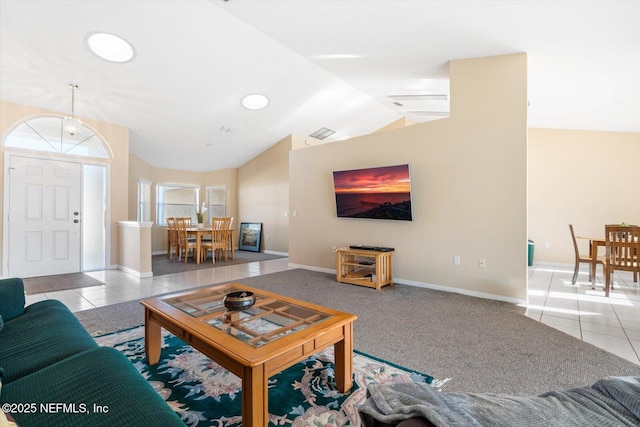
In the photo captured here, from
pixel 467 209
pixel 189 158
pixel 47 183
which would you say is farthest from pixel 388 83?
pixel 47 183

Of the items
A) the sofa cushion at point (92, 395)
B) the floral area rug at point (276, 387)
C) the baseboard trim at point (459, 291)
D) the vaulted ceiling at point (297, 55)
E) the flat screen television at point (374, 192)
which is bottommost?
the floral area rug at point (276, 387)

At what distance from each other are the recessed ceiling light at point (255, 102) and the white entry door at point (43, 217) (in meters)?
3.33

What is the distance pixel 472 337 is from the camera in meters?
2.58

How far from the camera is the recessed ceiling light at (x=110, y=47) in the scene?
3.91 metres

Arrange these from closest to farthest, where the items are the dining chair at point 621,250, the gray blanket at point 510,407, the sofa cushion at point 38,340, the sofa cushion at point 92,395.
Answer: the gray blanket at point 510,407, the sofa cushion at point 92,395, the sofa cushion at point 38,340, the dining chair at point 621,250

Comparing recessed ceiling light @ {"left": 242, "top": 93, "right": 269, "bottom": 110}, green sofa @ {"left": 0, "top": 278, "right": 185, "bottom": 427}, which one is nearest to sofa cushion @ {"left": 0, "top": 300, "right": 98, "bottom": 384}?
green sofa @ {"left": 0, "top": 278, "right": 185, "bottom": 427}

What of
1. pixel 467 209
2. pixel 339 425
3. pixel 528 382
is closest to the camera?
pixel 339 425

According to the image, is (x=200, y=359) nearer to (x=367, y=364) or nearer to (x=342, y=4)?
(x=367, y=364)

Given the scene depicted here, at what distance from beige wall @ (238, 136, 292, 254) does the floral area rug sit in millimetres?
5912

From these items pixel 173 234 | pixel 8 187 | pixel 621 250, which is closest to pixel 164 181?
pixel 173 234

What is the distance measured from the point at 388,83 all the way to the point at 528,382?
4752 millimetres

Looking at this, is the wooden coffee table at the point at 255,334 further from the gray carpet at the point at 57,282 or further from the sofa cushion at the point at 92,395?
the gray carpet at the point at 57,282

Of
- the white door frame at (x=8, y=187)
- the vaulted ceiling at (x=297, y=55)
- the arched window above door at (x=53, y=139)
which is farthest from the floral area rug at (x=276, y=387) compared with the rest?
the arched window above door at (x=53, y=139)

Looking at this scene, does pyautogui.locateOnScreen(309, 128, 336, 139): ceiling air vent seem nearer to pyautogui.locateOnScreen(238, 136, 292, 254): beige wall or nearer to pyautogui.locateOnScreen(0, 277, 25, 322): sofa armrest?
pyautogui.locateOnScreen(238, 136, 292, 254): beige wall
